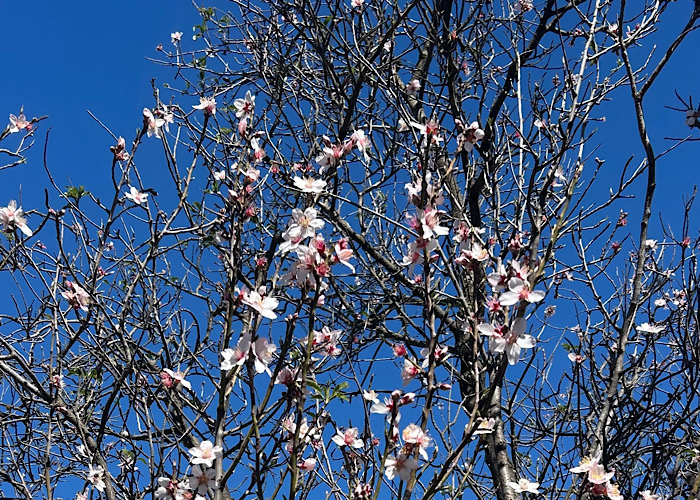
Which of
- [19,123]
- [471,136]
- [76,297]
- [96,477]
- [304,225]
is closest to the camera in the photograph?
[304,225]

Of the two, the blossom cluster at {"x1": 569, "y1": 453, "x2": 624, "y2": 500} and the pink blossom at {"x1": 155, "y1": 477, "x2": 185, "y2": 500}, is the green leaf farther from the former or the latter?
the blossom cluster at {"x1": 569, "y1": 453, "x2": 624, "y2": 500}

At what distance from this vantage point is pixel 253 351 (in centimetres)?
151

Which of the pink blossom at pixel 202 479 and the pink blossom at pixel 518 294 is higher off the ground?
the pink blossom at pixel 518 294

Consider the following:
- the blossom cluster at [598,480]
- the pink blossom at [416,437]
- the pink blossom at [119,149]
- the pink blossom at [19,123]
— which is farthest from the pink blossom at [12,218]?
the blossom cluster at [598,480]

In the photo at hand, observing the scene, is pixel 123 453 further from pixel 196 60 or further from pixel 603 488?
pixel 196 60

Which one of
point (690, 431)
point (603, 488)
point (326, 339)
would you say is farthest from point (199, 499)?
Result: point (690, 431)

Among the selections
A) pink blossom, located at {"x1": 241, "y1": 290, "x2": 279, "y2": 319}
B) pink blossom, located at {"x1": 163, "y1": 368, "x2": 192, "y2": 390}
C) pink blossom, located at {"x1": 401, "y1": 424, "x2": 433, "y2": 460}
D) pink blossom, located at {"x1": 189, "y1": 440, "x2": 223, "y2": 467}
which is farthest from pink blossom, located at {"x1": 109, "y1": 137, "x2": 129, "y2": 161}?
pink blossom, located at {"x1": 401, "y1": 424, "x2": 433, "y2": 460}

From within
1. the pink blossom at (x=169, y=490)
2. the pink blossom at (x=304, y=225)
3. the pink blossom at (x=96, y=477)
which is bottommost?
the pink blossom at (x=169, y=490)

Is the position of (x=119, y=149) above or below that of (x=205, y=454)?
above

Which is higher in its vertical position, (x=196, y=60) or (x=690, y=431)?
(x=196, y=60)

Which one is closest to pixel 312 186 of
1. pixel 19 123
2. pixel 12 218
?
pixel 12 218

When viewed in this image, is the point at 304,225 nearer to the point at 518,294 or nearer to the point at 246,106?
the point at 518,294

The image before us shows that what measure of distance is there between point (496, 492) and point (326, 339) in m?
1.67

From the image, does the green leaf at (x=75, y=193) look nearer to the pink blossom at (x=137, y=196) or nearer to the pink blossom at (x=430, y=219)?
the pink blossom at (x=137, y=196)
